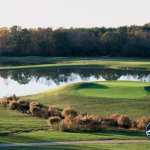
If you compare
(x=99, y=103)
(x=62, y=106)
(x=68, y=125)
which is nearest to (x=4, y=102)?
(x=62, y=106)

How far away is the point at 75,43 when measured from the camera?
8750cm

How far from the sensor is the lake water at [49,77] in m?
39.6

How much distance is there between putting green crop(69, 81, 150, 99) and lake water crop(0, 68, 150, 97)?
22.8 ft

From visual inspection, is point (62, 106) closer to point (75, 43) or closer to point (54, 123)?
point (54, 123)

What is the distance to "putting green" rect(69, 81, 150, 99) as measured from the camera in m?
28.3

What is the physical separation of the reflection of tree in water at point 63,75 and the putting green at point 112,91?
11.2 metres

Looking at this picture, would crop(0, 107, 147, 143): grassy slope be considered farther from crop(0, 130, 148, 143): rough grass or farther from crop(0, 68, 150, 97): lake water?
crop(0, 68, 150, 97): lake water

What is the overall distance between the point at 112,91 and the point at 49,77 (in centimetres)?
1954

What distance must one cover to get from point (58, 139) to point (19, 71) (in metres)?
43.1

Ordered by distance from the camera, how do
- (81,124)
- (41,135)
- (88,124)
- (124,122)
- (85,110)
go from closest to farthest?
1. (41,135)
2. (88,124)
3. (81,124)
4. (124,122)
5. (85,110)

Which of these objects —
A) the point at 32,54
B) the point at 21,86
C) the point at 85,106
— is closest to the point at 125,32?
the point at 32,54

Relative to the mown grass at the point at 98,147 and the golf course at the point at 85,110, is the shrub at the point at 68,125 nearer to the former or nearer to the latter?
the golf course at the point at 85,110

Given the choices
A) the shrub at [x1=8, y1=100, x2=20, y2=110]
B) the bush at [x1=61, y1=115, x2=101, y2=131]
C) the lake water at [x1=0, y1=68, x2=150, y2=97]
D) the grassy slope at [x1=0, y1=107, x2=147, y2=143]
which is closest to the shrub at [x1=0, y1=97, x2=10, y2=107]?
the shrub at [x1=8, y1=100, x2=20, y2=110]

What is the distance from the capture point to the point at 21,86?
4069 cm
